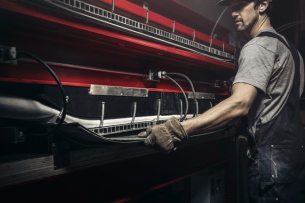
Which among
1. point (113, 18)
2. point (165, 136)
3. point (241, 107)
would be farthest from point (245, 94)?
point (113, 18)

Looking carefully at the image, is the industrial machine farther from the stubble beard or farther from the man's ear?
the man's ear

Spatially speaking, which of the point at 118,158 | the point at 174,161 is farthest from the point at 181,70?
the point at 118,158

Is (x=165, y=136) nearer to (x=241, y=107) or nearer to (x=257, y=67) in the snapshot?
(x=241, y=107)

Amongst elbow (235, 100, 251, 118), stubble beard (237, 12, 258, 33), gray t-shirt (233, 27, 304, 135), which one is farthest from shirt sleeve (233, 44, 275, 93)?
stubble beard (237, 12, 258, 33)

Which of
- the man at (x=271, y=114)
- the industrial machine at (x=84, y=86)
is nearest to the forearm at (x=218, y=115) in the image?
the man at (x=271, y=114)

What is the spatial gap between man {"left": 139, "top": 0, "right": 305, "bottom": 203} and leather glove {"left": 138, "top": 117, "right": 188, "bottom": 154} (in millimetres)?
138

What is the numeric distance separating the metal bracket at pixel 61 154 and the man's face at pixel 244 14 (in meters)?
1.21

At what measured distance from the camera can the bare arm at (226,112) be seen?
89 cm

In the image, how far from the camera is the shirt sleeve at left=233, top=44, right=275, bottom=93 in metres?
0.93

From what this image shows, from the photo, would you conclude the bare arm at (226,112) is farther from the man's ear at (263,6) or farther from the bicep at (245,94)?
the man's ear at (263,6)

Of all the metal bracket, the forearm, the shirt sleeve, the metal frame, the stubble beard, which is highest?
the stubble beard

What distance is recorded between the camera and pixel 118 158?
958 millimetres

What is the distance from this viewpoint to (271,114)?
107 cm

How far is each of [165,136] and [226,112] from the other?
A: 1.05 ft
